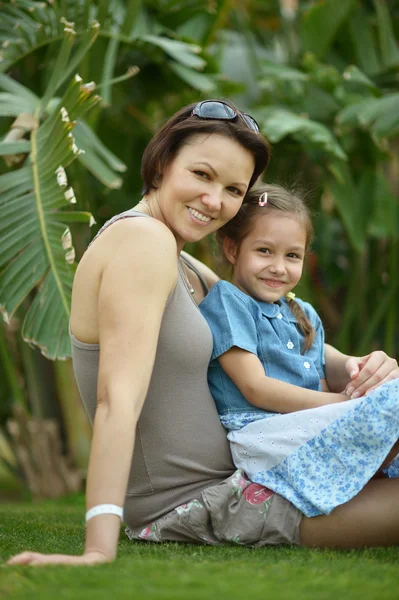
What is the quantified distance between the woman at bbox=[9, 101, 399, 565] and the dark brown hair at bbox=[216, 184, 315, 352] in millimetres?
182

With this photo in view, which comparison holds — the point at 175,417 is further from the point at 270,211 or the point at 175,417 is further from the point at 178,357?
the point at 270,211

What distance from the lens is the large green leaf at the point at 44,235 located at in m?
3.15

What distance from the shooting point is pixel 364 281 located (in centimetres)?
617

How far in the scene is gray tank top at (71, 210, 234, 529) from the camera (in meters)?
2.22

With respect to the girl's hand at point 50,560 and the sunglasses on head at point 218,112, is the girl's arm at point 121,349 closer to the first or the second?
the girl's hand at point 50,560

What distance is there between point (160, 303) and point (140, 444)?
457 millimetres

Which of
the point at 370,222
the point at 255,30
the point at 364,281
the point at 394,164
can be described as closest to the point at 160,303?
the point at 370,222

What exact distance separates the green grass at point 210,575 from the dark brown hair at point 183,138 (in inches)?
42.0

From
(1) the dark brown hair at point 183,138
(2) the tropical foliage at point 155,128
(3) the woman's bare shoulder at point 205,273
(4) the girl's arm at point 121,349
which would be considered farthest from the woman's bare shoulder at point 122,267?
(2) the tropical foliage at point 155,128

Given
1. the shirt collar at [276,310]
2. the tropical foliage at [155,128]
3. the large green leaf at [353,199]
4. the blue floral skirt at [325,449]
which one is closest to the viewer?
the blue floral skirt at [325,449]

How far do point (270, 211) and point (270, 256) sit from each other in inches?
5.7

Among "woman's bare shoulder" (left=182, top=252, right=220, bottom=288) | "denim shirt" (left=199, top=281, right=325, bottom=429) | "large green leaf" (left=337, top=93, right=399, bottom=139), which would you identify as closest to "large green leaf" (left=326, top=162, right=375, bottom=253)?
"large green leaf" (left=337, top=93, right=399, bottom=139)

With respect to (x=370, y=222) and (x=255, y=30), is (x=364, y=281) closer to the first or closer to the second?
(x=370, y=222)

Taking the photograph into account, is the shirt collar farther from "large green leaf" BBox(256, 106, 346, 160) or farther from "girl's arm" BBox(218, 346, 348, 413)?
"large green leaf" BBox(256, 106, 346, 160)
